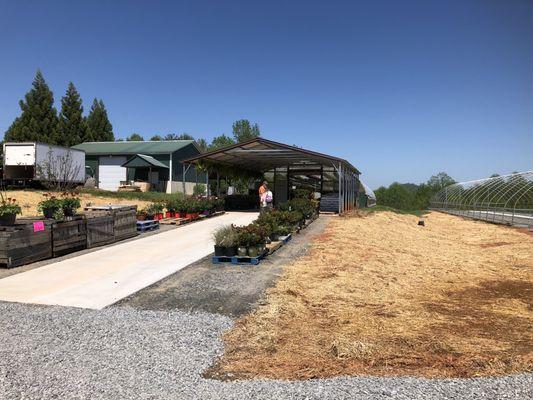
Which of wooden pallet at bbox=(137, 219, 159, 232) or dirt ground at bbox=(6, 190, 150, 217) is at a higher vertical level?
dirt ground at bbox=(6, 190, 150, 217)

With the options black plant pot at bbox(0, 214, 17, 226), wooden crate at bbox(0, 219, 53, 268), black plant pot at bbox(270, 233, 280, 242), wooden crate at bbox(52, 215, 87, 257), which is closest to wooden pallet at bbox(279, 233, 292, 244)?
black plant pot at bbox(270, 233, 280, 242)

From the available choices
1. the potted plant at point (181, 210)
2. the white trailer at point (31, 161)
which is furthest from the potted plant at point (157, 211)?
the white trailer at point (31, 161)

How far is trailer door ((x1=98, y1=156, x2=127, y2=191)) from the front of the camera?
35.8 meters

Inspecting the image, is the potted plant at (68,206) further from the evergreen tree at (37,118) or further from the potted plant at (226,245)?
the evergreen tree at (37,118)

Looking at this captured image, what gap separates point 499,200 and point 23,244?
23556 millimetres

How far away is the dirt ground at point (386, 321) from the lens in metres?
4.01

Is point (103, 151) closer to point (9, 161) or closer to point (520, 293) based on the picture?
point (9, 161)

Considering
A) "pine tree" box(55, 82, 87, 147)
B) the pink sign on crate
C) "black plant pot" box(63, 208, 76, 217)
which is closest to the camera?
the pink sign on crate

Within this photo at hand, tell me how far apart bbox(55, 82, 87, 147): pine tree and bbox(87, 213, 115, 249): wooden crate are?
4083cm

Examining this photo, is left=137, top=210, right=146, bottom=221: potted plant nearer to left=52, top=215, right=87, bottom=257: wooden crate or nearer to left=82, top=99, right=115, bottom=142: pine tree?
left=52, top=215, right=87, bottom=257: wooden crate

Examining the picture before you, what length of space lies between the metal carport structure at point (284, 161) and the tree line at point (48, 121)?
1185 inches

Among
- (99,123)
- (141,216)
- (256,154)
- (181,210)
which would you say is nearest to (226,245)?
(141,216)

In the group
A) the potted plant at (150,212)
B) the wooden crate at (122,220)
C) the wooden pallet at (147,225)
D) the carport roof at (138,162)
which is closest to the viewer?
the wooden crate at (122,220)

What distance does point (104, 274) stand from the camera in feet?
25.6
